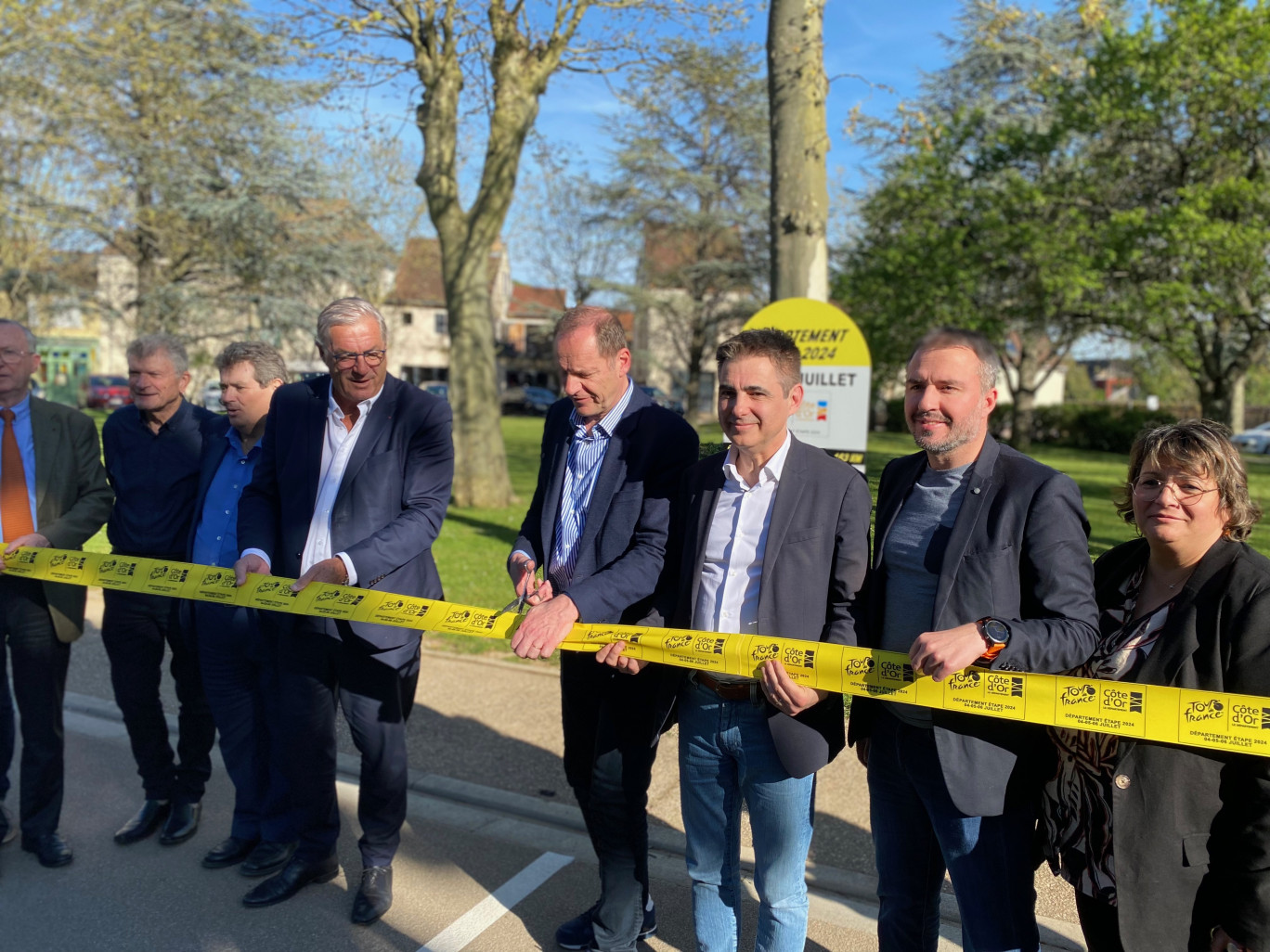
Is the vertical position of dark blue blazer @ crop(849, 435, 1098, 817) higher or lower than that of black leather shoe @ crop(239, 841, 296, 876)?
higher

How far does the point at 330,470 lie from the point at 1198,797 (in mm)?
3014

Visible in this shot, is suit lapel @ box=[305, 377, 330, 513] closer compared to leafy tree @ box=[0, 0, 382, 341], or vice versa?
suit lapel @ box=[305, 377, 330, 513]

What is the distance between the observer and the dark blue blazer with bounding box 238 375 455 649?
3.58 meters

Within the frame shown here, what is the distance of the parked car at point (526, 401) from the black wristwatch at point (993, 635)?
50.7 metres

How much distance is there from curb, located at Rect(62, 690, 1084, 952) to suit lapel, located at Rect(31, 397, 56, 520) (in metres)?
1.87

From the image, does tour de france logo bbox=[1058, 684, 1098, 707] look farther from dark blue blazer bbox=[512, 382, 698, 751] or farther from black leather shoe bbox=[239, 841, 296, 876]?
black leather shoe bbox=[239, 841, 296, 876]

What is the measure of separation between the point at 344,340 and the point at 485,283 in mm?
10167

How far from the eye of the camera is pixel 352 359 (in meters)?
3.48

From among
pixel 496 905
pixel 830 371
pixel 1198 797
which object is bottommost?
pixel 496 905

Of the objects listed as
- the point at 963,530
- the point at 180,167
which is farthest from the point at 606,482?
the point at 180,167

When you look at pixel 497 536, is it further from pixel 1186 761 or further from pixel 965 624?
pixel 1186 761

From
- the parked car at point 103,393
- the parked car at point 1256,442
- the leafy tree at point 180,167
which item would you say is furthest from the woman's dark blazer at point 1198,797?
the parked car at point 103,393

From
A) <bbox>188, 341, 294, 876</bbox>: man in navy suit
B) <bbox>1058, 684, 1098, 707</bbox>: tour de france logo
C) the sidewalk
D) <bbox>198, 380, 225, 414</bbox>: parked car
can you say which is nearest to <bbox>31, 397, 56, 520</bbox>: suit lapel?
<bbox>188, 341, 294, 876</bbox>: man in navy suit

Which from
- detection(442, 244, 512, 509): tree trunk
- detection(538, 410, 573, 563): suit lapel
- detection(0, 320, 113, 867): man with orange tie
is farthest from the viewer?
detection(442, 244, 512, 509): tree trunk
